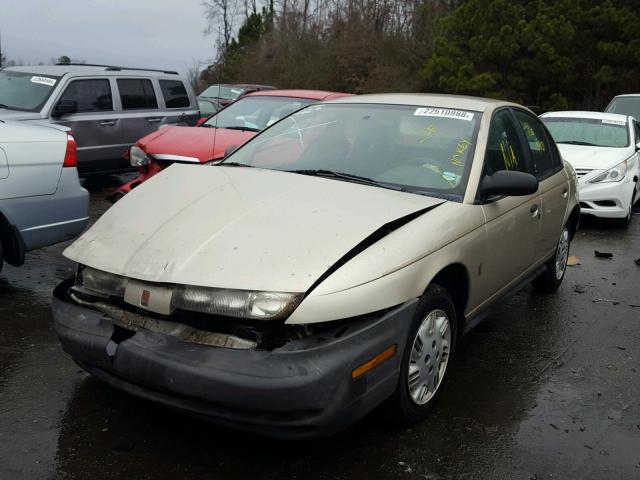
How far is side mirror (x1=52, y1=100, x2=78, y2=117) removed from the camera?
894 cm

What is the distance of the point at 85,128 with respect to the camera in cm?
923

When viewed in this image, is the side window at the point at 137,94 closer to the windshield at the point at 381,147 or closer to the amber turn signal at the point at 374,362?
the windshield at the point at 381,147

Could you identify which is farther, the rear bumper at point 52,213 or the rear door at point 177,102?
the rear door at point 177,102

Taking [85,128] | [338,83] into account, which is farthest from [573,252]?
[338,83]

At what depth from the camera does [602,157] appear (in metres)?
8.83

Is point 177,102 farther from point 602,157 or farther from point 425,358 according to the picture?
point 425,358

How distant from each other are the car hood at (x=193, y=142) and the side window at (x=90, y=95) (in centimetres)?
239

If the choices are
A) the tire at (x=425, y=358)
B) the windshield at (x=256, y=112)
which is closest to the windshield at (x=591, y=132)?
the windshield at (x=256, y=112)

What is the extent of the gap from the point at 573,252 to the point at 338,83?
929 inches

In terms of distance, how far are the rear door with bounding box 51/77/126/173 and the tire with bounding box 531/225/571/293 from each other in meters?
6.48

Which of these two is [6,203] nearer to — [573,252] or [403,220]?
[403,220]

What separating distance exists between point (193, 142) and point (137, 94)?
3751mm

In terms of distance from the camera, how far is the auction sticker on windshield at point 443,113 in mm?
4172

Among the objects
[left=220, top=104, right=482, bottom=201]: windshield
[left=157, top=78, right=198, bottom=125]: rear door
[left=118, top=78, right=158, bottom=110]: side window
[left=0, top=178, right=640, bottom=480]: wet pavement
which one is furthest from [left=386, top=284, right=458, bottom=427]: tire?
[left=157, top=78, right=198, bottom=125]: rear door
